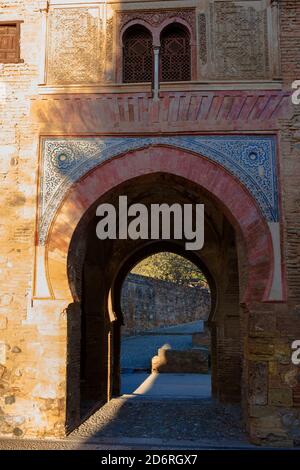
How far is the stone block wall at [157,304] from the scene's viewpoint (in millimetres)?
20703

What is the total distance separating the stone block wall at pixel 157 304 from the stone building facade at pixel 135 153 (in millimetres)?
A: 14172

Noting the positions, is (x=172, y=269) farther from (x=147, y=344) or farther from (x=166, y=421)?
(x=166, y=421)

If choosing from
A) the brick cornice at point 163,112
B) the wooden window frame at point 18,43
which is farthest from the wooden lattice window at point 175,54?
the wooden window frame at point 18,43

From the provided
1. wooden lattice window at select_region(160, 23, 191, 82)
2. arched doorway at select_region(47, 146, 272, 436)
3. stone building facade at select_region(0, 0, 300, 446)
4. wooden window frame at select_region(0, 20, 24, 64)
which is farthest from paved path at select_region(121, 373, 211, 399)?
wooden window frame at select_region(0, 20, 24, 64)

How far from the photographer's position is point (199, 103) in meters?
5.88

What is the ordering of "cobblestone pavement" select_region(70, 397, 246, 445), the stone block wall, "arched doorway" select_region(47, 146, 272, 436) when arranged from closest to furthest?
1. "arched doorway" select_region(47, 146, 272, 436)
2. "cobblestone pavement" select_region(70, 397, 246, 445)
3. the stone block wall

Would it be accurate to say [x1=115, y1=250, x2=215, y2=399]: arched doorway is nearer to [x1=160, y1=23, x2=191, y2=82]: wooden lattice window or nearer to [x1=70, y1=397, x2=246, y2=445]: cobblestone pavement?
[x1=70, y1=397, x2=246, y2=445]: cobblestone pavement

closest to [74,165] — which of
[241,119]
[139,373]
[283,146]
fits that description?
[241,119]

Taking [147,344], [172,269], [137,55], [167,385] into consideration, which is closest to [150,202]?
[137,55]

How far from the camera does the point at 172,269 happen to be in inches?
1155

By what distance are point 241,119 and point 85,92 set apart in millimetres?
1959

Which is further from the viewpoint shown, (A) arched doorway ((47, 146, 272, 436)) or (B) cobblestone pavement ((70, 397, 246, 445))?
(B) cobblestone pavement ((70, 397, 246, 445))

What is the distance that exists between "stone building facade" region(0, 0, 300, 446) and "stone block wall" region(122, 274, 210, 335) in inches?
558

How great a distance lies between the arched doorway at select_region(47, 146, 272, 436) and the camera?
221 inches
